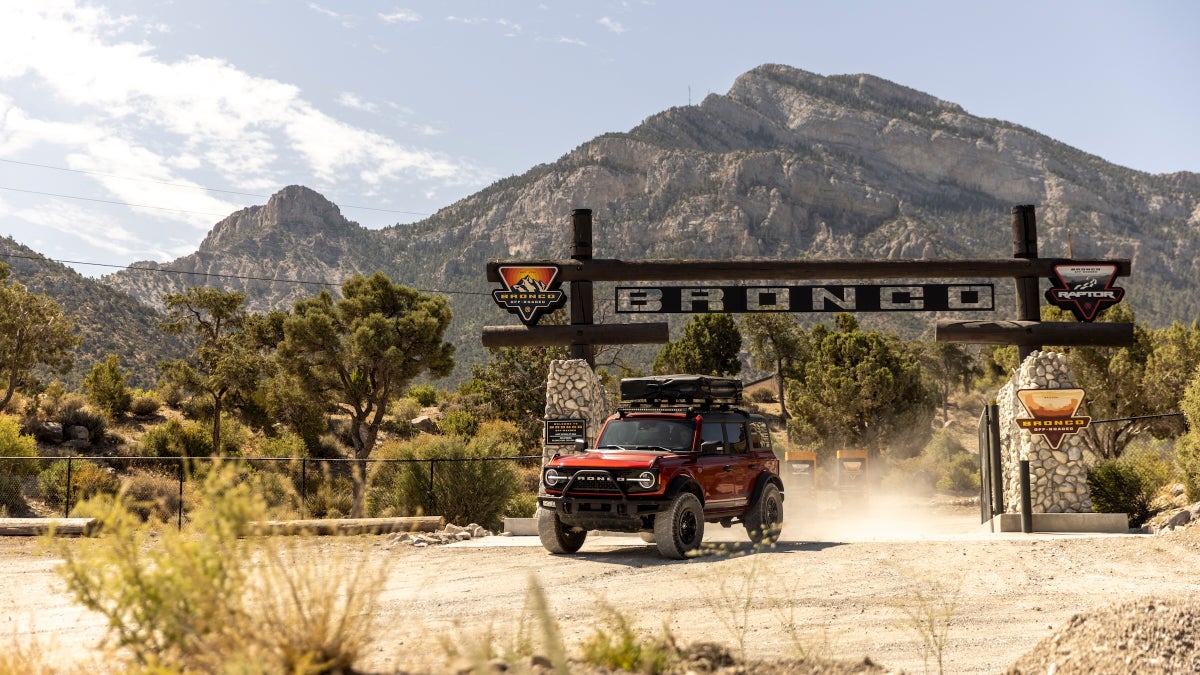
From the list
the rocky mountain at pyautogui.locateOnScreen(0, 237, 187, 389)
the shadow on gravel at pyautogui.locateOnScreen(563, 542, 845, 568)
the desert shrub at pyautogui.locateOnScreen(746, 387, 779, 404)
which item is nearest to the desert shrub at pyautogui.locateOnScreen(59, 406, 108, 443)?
the rocky mountain at pyautogui.locateOnScreen(0, 237, 187, 389)

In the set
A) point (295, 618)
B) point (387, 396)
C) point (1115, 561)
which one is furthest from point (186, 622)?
point (387, 396)

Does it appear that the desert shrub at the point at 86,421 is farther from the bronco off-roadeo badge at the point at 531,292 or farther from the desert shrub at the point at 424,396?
the bronco off-roadeo badge at the point at 531,292

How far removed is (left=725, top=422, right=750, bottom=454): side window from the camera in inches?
567

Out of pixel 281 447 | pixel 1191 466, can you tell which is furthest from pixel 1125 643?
pixel 281 447

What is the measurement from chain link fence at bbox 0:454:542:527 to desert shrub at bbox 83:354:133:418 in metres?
9.93

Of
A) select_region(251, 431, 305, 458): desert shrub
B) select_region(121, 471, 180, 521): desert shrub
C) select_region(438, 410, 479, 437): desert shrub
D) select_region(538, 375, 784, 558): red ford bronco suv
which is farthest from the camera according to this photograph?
select_region(438, 410, 479, 437): desert shrub

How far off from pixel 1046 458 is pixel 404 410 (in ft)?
119

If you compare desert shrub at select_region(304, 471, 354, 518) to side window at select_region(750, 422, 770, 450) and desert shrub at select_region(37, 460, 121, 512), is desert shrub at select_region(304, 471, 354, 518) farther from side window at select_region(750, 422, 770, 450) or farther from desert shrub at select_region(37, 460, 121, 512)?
side window at select_region(750, 422, 770, 450)

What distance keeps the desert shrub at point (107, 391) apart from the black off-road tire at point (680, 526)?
1369 inches

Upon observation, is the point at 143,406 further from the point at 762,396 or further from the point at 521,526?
the point at 762,396

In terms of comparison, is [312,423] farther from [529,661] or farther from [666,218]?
[666,218]

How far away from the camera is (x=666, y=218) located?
125 m

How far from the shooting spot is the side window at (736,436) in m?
14.4

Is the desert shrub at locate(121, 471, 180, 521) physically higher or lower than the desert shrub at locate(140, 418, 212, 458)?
lower
